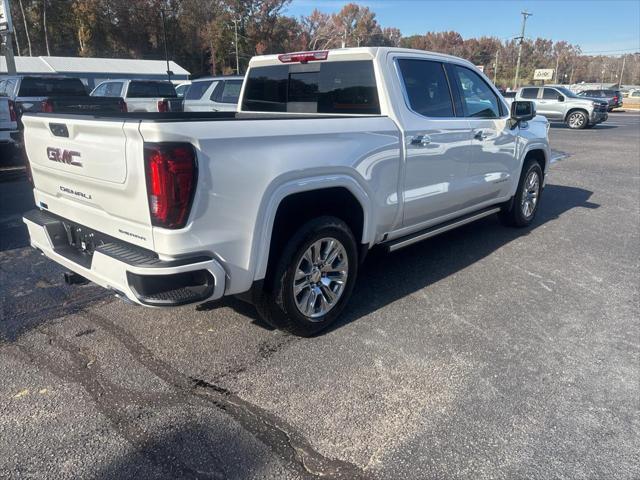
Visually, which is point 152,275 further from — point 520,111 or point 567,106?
point 567,106

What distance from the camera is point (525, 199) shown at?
6309 mm

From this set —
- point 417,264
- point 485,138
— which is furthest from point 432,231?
point 485,138

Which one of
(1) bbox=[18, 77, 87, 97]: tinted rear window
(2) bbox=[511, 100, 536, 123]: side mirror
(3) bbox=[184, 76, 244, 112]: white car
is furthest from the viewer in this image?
(1) bbox=[18, 77, 87, 97]: tinted rear window

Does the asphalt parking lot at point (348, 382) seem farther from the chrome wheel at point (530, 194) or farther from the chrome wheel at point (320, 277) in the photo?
the chrome wheel at point (530, 194)

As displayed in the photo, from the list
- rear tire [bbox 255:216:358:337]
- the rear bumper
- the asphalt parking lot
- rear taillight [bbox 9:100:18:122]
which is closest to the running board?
the asphalt parking lot

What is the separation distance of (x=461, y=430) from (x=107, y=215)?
7.71ft

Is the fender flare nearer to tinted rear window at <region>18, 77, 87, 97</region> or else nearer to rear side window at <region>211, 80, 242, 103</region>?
rear side window at <region>211, 80, 242, 103</region>

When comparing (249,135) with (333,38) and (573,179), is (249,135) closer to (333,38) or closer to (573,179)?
(573,179)

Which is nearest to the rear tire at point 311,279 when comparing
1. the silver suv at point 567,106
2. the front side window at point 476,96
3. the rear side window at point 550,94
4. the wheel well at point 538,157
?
the front side window at point 476,96

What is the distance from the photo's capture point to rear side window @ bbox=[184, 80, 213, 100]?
12.1 meters

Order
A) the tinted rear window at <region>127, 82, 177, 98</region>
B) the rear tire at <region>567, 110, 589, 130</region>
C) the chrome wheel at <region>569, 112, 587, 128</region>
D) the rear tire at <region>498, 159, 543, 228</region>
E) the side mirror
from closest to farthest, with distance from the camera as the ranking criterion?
the side mirror, the rear tire at <region>498, 159, 543, 228</region>, the tinted rear window at <region>127, 82, 177, 98</region>, the rear tire at <region>567, 110, 589, 130</region>, the chrome wheel at <region>569, 112, 587, 128</region>

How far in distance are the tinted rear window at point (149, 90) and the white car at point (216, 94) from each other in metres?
3.75

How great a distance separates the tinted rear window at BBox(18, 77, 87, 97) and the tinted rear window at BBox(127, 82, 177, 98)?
5.78 ft

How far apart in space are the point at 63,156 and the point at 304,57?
226 centimetres
